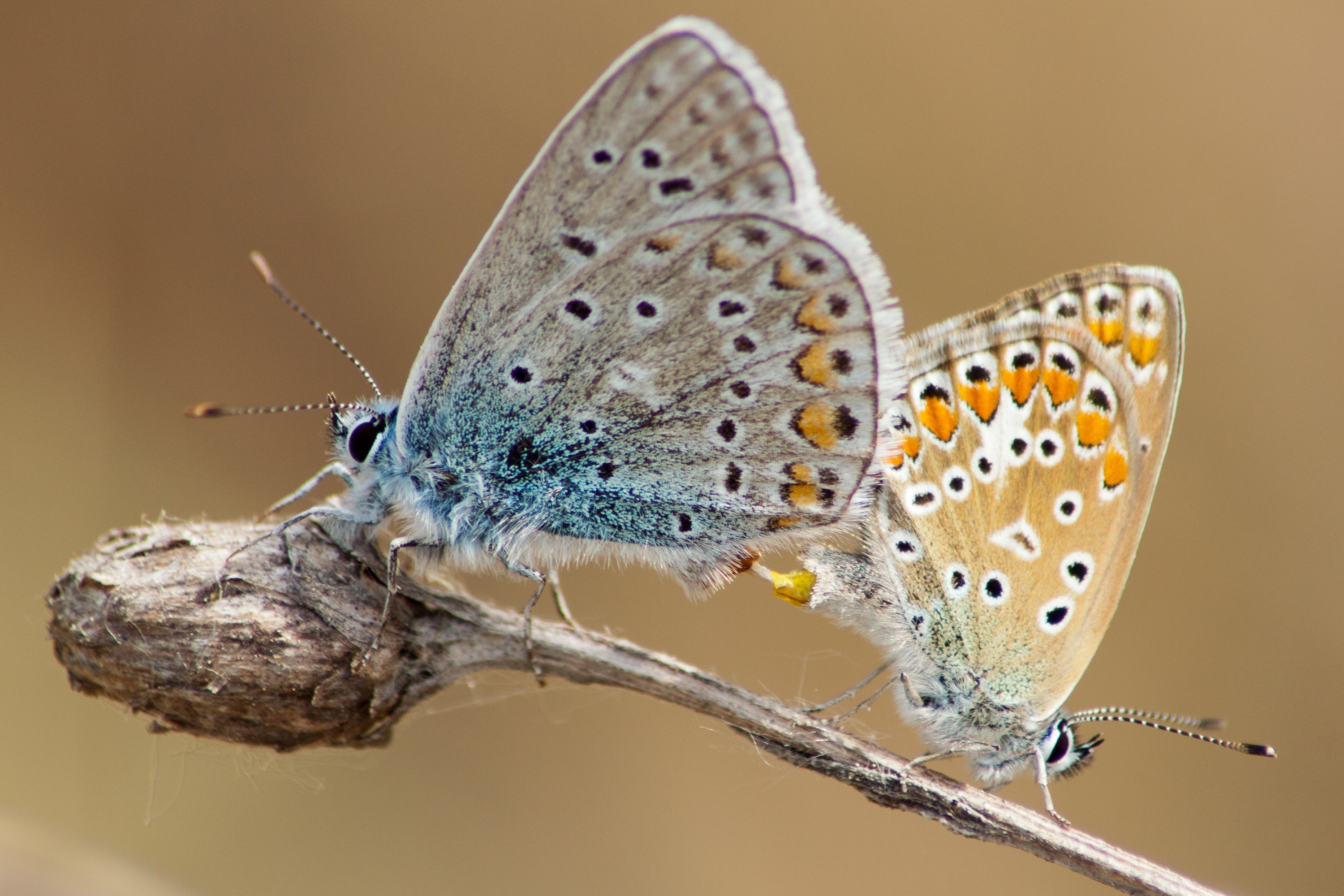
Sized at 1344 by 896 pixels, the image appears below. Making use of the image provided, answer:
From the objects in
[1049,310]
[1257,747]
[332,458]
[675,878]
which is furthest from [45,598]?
[675,878]

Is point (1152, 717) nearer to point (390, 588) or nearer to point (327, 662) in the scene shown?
point (390, 588)

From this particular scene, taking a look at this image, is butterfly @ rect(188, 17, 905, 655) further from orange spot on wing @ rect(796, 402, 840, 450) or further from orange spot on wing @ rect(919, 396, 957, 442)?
orange spot on wing @ rect(919, 396, 957, 442)

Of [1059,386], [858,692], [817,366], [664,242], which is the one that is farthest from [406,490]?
[1059,386]

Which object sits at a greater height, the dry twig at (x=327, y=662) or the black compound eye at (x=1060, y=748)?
the black compound eye at (x=1060, y=748)

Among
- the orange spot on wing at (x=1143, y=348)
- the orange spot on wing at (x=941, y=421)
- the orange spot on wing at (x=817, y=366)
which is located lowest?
the orange spot on wing at (x=817, y=366)

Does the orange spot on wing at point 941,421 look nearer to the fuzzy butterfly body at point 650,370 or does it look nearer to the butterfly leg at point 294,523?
the fuzzy butterfly body at point 650,370

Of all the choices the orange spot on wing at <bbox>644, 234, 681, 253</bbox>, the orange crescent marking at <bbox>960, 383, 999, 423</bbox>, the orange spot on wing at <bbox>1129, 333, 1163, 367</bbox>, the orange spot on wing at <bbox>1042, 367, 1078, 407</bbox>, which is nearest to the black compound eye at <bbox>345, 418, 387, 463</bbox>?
the orange spot on wing at <bbox>644, 234, 681, 253</bbox>

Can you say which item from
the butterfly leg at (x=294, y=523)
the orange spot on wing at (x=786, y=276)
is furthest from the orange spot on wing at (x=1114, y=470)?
the butterfly leg at (x=294, y=523)
